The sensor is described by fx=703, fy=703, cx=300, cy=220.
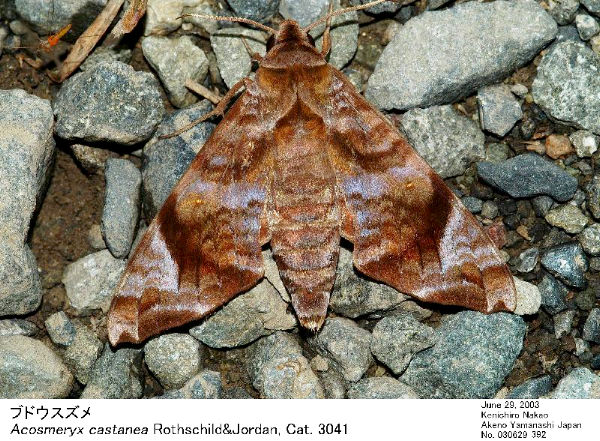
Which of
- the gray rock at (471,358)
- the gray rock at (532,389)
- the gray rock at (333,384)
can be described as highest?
the gray rock at (333,384)

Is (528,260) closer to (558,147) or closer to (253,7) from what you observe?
(558,147)

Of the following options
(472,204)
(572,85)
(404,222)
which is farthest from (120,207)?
(572,85)

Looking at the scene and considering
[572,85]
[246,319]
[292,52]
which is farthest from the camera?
[572,85]

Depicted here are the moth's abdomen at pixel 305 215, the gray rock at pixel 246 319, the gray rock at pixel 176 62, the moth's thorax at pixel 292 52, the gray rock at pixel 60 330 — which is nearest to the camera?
the moth's abdomen at pixel 305 215

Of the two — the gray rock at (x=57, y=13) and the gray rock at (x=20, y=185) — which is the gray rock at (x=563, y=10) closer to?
the gray rock at (x=57, y=13)

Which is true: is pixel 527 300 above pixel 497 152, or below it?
below

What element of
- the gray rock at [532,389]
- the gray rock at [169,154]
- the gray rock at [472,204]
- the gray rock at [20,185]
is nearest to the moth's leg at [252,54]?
the gray rock at [169,154]
